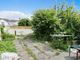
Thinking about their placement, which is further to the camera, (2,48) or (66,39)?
(66,39)

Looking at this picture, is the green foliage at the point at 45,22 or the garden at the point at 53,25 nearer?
the garden at the point at 53,25

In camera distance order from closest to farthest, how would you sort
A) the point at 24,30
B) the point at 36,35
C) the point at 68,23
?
the point at 68,23, the point at 36,35, the point at 24,30

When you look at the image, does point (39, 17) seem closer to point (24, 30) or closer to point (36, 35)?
point (36, 35)

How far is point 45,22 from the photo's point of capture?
790 inches

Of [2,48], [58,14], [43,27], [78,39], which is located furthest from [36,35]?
[2,48]

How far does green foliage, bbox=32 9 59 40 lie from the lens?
19938 millimetres

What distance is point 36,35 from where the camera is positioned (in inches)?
837

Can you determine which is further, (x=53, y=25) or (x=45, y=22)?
(x=45, y=22)

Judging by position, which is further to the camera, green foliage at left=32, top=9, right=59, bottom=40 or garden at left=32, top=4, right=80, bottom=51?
green foliage at left=32, top=9, right=59, bottom=40

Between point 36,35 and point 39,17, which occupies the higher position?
point 39,17

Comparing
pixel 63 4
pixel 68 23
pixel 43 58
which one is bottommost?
pixel 43 58

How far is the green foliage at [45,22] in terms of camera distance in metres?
19.9

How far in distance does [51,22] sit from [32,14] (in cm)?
231

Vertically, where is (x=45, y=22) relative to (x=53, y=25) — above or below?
above
